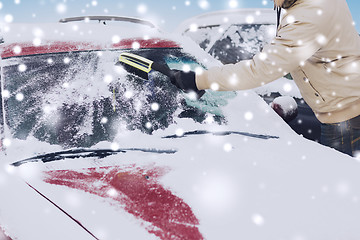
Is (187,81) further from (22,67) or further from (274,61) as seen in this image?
(22,67)

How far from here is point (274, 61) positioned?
4.95 ft

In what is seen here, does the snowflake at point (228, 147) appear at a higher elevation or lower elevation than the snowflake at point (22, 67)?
lower

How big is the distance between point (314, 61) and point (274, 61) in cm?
29

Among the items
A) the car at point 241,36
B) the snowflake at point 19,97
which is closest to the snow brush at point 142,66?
the snowflake at point 19,97

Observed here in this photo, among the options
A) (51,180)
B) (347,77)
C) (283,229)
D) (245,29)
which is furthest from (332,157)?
(245,29)

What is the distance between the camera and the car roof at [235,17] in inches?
198

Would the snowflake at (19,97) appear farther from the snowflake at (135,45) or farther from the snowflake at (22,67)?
the snowflake at (135,45)

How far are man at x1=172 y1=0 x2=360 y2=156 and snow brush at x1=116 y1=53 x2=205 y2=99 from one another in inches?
2.7

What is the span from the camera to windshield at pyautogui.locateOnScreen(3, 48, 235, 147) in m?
1.67

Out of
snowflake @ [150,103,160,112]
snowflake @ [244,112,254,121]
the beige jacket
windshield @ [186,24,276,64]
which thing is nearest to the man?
the beige jacket

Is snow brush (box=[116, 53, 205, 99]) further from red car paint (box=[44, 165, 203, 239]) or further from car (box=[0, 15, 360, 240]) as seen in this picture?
red car paint (box=[44, 165, 203, 239])

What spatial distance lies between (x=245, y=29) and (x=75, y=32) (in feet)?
11.3

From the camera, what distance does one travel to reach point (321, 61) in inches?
64.7

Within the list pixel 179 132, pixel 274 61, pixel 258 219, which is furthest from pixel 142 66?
pixel 258 219
